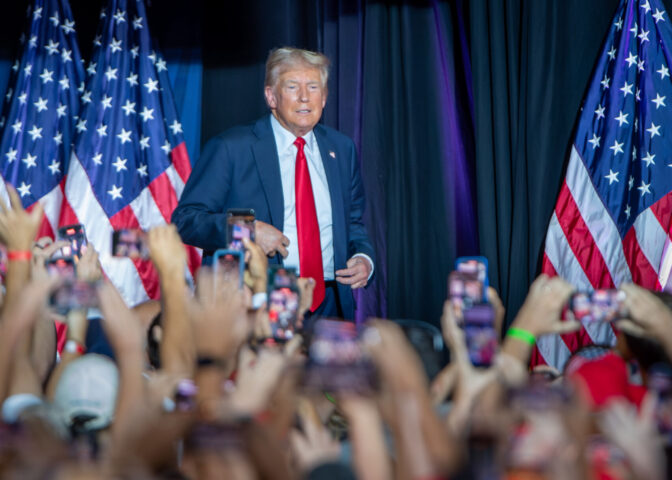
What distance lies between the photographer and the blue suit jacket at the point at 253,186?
136 inches

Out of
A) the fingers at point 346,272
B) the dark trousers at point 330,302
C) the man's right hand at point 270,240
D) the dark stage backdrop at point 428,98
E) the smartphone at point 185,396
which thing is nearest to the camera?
the smartphone at point 185,396

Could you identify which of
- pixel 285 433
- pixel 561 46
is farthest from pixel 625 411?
pixel 561 46

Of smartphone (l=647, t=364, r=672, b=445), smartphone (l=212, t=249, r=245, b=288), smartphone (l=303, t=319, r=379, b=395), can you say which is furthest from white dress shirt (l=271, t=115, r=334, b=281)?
smartphone (l=647, t=364, r=672, b=445)

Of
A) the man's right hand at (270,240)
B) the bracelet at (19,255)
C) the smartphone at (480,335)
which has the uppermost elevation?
the bracelet at (19,255)

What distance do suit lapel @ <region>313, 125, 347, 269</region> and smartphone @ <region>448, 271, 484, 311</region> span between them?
1334 millimetres

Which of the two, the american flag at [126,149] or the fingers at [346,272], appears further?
the american flag at [126,149]

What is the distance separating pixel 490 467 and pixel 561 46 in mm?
3296

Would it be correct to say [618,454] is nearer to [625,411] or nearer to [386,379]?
[625,411]

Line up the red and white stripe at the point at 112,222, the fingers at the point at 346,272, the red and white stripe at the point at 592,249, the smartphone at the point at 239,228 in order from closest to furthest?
the smartphone at the point at 239,228 < the fingers at the point at 346,272 < the red and white stripe at the point at 592,249 < the red and white stripe at the point at 112,222

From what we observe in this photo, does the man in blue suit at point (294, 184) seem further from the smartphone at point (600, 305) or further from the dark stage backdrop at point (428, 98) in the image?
the smartphone at point (600, 305)

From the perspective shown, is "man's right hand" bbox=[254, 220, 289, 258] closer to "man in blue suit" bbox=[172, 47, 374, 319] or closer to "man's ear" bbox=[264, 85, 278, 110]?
"man in blue suit" bbox=[172, 47, 374, 319]

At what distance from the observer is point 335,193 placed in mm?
3557

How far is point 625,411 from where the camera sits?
1498 millimetres

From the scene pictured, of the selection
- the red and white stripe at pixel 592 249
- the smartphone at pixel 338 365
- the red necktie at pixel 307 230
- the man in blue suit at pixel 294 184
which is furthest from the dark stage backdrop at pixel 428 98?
the smartphone at pixel 338 365
